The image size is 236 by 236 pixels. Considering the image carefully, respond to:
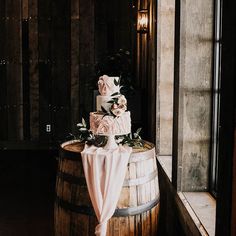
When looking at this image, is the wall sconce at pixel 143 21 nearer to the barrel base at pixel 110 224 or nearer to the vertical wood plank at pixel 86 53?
the vertical wood plank at pixel 86 53

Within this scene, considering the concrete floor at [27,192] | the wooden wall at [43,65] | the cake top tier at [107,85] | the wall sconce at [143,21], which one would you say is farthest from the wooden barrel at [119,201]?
the wooden wall at [43,65]

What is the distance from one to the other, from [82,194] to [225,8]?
5.60 feet

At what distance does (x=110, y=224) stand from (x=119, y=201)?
18 cm

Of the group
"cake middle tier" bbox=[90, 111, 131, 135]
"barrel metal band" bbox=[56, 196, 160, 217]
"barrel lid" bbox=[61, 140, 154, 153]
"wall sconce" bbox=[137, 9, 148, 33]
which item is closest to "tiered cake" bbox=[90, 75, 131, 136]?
"cake middle tier" bbox=[90, 111, 131, 135]

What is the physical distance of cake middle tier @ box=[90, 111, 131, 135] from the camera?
2.97 metres

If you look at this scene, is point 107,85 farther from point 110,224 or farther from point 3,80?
point 3,80

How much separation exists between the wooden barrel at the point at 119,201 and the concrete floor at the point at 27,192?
1137 millimetres

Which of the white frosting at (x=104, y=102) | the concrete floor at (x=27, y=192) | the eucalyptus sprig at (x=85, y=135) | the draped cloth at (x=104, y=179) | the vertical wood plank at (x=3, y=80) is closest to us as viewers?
the draped cloth at (x=104, y=179)

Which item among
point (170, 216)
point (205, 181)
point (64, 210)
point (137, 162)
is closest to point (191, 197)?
point (205, 181)

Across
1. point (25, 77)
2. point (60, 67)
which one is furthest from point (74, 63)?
point (25, 77)

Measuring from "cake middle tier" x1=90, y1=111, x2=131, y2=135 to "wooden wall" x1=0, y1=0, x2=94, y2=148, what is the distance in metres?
4.87

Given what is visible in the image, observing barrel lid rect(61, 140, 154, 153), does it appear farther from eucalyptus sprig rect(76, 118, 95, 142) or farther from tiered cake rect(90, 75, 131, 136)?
tiered cake rect(90, 75, 131, 136)

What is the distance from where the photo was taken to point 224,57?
1.76 m

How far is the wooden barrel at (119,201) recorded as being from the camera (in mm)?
2898
